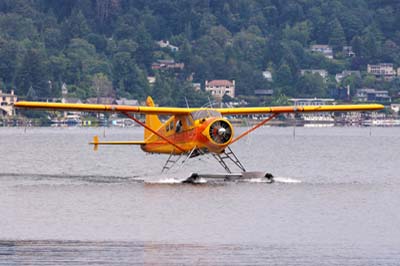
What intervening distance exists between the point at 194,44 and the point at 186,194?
16992 centimetres

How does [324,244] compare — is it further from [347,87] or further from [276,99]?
[347,87]

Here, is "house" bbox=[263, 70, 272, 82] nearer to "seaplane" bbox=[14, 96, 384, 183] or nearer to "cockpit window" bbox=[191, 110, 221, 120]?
"seaplane" bbox=[14, 96, 384, 183]

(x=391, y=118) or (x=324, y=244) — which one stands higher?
(x=324, y=244)

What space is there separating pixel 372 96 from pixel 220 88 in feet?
57.6

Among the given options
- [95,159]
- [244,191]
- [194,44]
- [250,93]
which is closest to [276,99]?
[250,93]

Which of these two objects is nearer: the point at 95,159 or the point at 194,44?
the point at 95,159

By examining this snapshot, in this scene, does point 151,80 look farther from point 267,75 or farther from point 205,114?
point 205,114

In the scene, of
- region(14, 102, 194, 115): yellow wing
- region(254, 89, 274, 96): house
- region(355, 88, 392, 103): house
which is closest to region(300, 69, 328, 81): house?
region(355, 88, 392, 103): house

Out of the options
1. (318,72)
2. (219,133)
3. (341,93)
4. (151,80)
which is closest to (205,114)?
(219,133)

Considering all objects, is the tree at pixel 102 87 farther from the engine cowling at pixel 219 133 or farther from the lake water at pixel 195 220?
the engine cowling at pixel 219 133

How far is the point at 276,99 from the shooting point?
525 feet

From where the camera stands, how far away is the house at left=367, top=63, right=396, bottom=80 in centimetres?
19200

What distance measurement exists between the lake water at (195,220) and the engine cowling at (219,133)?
3.27 ft

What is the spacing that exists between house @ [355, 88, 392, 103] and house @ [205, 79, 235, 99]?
14344mm
